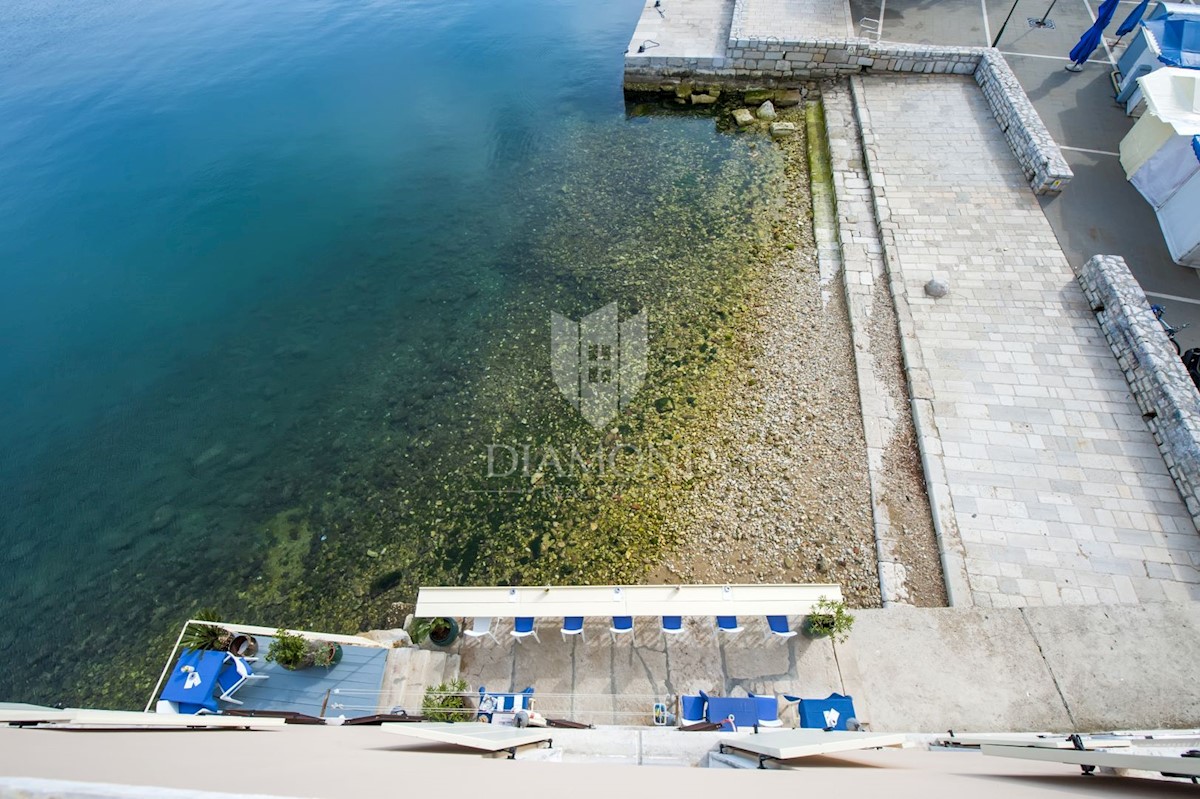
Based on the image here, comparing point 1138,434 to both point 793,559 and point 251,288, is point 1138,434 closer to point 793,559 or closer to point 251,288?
point 793,559

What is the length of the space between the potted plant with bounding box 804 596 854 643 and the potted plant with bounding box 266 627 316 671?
7374 mm

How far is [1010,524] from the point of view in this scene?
9062 mm

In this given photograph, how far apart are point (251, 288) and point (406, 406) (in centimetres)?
766

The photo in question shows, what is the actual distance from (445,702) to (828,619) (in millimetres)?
5701

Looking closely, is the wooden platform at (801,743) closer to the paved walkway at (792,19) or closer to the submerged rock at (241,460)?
the submerged rock at (241,460)

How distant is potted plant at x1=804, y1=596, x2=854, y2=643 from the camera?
7887mm

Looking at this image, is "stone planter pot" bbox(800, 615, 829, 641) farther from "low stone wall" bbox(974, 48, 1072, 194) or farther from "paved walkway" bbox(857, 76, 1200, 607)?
"low stone wall" bbox(974, 48, 1072, 194)

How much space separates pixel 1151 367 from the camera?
9.65 metres

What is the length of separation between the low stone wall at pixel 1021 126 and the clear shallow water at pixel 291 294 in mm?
7347

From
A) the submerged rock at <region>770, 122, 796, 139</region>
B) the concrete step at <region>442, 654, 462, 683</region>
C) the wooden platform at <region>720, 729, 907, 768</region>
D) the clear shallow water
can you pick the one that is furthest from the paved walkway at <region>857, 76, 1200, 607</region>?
the concrete step at <region>442, 654, 462, 683</region>

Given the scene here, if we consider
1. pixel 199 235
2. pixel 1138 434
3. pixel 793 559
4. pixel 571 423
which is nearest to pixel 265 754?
pixel 793 559

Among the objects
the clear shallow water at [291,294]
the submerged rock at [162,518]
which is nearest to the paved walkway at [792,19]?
the clear shallow water at [291,294]

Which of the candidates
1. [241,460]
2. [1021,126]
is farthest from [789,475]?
[1021,126]

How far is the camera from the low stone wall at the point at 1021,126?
44.1ft
